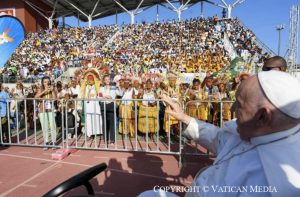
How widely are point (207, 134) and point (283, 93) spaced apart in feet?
3.09

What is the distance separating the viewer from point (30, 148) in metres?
6.40

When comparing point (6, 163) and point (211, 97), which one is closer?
point (6, 163)

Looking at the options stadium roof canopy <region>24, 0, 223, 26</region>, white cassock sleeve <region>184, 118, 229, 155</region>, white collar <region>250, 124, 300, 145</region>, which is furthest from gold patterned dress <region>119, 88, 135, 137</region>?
stadium roof canopy <region>24, 0, 223, 26</region>

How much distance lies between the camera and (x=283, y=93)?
1.43 metres

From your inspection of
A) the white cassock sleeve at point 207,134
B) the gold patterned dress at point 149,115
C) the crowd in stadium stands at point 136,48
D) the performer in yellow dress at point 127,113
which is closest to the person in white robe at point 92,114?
the performer in yellow dress at point 127,113

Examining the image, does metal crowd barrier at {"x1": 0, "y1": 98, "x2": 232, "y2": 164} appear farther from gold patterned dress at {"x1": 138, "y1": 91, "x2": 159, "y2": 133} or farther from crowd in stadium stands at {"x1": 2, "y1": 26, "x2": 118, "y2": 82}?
crowd in stadium stands at {"x1": 2, "y1": 26, "x2": 118, "y2": 82}

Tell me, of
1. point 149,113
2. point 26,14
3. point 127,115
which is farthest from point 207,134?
point 26,14

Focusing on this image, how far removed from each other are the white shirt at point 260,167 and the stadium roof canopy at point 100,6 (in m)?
33.4

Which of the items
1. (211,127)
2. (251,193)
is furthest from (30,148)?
(251,193)

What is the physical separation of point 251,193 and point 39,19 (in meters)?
38.0

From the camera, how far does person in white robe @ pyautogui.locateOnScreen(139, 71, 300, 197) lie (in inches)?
53.0

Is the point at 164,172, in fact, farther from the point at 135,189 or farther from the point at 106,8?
the point at 106,8

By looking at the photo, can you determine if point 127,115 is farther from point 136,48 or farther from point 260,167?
point 136,48

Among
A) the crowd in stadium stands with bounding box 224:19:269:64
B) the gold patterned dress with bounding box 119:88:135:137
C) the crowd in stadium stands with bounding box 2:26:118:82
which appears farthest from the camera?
the crowd in stadium stands with bounding box 2:26:118:82
